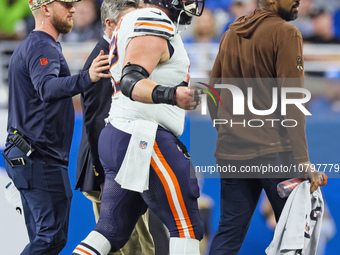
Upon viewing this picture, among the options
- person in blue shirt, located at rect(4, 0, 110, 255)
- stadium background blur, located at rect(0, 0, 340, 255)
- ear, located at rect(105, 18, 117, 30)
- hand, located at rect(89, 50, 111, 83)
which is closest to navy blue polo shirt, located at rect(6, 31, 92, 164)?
person in blue shirt, located at rect(4, 0, 110, 255)

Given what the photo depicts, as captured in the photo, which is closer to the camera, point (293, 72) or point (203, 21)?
point (293, 72)

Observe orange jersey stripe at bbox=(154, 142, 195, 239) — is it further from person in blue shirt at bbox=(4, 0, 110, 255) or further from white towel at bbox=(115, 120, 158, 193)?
person in blue shirt at bbox=(4, 0, 110, 255)

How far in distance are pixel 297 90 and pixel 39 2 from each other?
4.99ft

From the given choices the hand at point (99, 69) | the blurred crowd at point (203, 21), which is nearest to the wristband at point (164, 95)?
the hand at point (99, 69)

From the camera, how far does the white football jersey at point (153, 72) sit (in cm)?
245

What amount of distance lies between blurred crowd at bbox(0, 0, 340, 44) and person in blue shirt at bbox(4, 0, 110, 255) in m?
2.92

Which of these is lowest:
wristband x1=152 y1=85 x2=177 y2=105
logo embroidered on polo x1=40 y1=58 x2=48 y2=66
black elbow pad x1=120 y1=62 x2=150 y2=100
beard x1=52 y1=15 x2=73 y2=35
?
logo embroidered on polo x1=40 y1=58 x2=48 y2=66

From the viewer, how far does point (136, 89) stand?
2307 millimetres

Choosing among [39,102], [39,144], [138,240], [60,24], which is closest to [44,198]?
[39,144]

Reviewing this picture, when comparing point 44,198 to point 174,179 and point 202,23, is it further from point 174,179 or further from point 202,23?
point 202,23

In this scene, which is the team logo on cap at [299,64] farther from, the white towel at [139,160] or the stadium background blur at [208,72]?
the stadium background blur at [208,72]

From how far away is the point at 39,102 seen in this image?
3.17m

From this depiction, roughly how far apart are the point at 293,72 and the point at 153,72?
652mm

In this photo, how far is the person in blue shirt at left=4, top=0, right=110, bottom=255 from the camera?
3.11 meters
